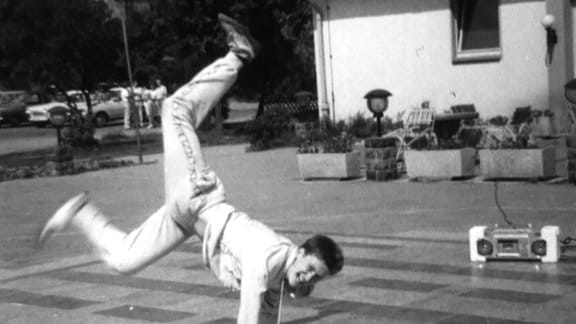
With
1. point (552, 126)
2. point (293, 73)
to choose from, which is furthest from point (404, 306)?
point (293, 73)

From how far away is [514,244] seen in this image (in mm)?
10602

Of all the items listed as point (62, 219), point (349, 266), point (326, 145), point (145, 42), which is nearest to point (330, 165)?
point (326, 145)

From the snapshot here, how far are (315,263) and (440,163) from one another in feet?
36.8

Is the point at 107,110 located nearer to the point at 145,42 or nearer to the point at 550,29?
the point at 145,42

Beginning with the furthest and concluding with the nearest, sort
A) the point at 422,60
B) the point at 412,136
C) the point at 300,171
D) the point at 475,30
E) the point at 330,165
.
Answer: the point at 422,60
the point at 475,30
the point at 412,136
the point at 300,171
the point at 330,165

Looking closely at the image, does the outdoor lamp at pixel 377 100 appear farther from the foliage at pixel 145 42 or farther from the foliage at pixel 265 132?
the foliage at pixel 145 42

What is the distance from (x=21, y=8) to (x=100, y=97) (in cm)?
1216

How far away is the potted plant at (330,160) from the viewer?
17375 millimetres

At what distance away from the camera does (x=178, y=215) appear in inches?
259

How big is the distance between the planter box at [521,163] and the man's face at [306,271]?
10.5 m

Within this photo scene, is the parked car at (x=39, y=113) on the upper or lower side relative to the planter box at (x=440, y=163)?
upper

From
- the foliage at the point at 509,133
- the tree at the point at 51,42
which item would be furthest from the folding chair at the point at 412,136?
the tree at the point at 51,42

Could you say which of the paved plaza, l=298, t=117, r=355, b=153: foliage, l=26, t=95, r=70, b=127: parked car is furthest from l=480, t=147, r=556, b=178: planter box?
l=26, t=95, r=70, b=127: parked car

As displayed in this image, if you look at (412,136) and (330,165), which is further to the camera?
(412,136)
